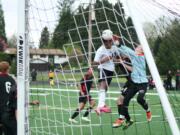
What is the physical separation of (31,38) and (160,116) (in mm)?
8216

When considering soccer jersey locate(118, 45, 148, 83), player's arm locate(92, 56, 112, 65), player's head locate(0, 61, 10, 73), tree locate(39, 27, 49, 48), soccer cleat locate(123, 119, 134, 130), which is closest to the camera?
tree locate(39, 27, 49, 48)

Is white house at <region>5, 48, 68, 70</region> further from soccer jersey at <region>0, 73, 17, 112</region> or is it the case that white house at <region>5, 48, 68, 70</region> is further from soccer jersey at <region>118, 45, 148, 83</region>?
soccer jersey at <region>118, 45, 148, 83</region>

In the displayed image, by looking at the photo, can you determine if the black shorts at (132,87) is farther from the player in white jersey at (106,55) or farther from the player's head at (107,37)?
the player's head at (107,37)

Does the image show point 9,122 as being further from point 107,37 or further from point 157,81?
point 157,81

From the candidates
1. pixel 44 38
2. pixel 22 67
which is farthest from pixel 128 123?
pixel 22 67

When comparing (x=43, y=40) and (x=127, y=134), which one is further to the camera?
(x=127, y=134)

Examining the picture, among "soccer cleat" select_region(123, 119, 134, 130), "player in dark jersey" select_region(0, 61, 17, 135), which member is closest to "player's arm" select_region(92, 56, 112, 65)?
"player in dark jersey" select_region(0, 61, 17, 135)

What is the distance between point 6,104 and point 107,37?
7.79 ft

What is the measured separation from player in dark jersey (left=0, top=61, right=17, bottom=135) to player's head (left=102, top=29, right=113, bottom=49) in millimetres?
1738

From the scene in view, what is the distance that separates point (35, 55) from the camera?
6285mm

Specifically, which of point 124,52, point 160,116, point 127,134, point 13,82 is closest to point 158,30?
point 124,52

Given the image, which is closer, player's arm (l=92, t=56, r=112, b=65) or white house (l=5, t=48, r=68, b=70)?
white house (l=5, t=48, r=68, b=70)

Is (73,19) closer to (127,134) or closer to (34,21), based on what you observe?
(34,21)

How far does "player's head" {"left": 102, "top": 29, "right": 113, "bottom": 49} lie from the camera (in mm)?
5907
